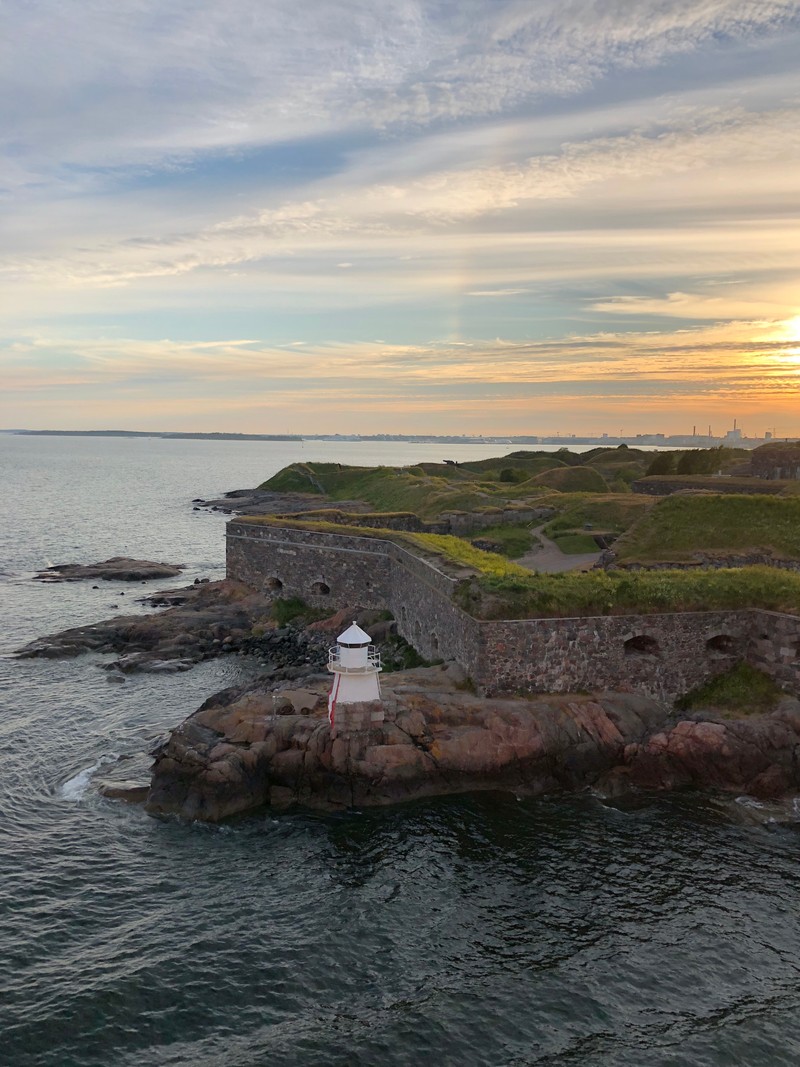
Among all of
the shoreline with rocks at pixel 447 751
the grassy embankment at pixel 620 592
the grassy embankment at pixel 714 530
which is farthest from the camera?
the grassy embankment at pixel 714 530

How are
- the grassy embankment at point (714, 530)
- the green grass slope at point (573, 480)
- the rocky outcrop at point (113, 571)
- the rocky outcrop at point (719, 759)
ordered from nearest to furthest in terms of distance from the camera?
1. the rocky outcrop at point (719, 759)
2. the grassy embankment at point (714, 530)
3. the rocky outcrop at point (113, 571)
4. the green grass slope at point (573, 480)

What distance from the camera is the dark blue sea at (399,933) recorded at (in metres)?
12.5

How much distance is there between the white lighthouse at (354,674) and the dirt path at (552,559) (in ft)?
47.0

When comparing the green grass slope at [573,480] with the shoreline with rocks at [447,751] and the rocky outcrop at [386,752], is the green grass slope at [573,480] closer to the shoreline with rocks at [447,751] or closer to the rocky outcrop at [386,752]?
the shoreline with rocks at [447,751]

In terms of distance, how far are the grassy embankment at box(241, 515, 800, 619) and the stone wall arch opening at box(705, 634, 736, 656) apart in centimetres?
96

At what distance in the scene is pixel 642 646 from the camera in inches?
931

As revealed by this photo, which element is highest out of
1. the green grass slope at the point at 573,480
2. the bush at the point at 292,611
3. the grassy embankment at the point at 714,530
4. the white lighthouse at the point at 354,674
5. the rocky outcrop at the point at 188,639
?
the green grass slope at the point at 573,480

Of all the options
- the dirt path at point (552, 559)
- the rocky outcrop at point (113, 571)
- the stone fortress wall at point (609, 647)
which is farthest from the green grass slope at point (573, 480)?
the stone fortress wall at point (609, 647)

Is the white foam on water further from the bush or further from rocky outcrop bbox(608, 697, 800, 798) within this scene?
the bush

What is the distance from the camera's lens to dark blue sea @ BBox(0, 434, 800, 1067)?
1246 cm

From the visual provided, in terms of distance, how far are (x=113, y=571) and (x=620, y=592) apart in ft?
125

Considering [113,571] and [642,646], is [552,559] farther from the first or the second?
[113,571]

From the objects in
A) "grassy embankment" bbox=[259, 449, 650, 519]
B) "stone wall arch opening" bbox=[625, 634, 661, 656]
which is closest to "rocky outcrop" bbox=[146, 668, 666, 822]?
"stone wall arch opening" bbox=[625, 634, 661, 656]

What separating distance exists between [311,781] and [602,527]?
26394 mm
